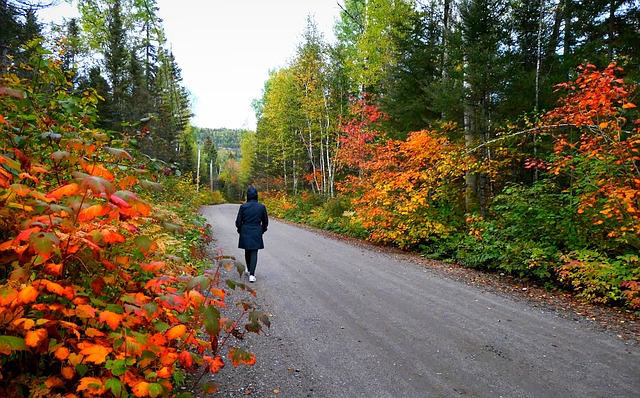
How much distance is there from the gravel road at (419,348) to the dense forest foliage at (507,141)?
7.07 ft

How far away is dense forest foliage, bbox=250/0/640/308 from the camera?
660 cm

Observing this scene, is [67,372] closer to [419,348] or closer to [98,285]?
[98,285]

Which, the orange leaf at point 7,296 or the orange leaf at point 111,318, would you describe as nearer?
the orange leaf at point 7,296

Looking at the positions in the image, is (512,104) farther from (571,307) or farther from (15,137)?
(15,137)

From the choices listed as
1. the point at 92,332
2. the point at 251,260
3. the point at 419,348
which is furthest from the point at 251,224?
the point at 92,332

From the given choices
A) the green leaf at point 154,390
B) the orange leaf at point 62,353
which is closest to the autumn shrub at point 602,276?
the green leaf at point 154,390

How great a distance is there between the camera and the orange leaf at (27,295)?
173 cm

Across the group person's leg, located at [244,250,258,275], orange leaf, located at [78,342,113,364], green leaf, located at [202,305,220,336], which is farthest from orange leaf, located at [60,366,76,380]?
person's leg, located at [244,250,258,275]

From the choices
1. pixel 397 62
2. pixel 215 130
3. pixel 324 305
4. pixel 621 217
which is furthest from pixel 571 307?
pixel 215 130

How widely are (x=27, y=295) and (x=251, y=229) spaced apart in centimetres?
520

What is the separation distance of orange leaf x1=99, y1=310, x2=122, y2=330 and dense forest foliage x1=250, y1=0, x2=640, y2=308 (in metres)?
7.19

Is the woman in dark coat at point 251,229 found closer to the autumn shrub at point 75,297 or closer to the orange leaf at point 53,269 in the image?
the autumn shrub at point 75,297

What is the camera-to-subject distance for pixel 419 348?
4.04 meters

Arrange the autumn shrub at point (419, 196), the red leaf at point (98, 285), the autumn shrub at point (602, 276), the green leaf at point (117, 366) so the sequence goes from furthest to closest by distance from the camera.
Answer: the autumn shrub at point (419, 196) < the autumn shrub at point (602, 276) < the red leaf at point (98, 285) < the green leaf at point (117, 366)
